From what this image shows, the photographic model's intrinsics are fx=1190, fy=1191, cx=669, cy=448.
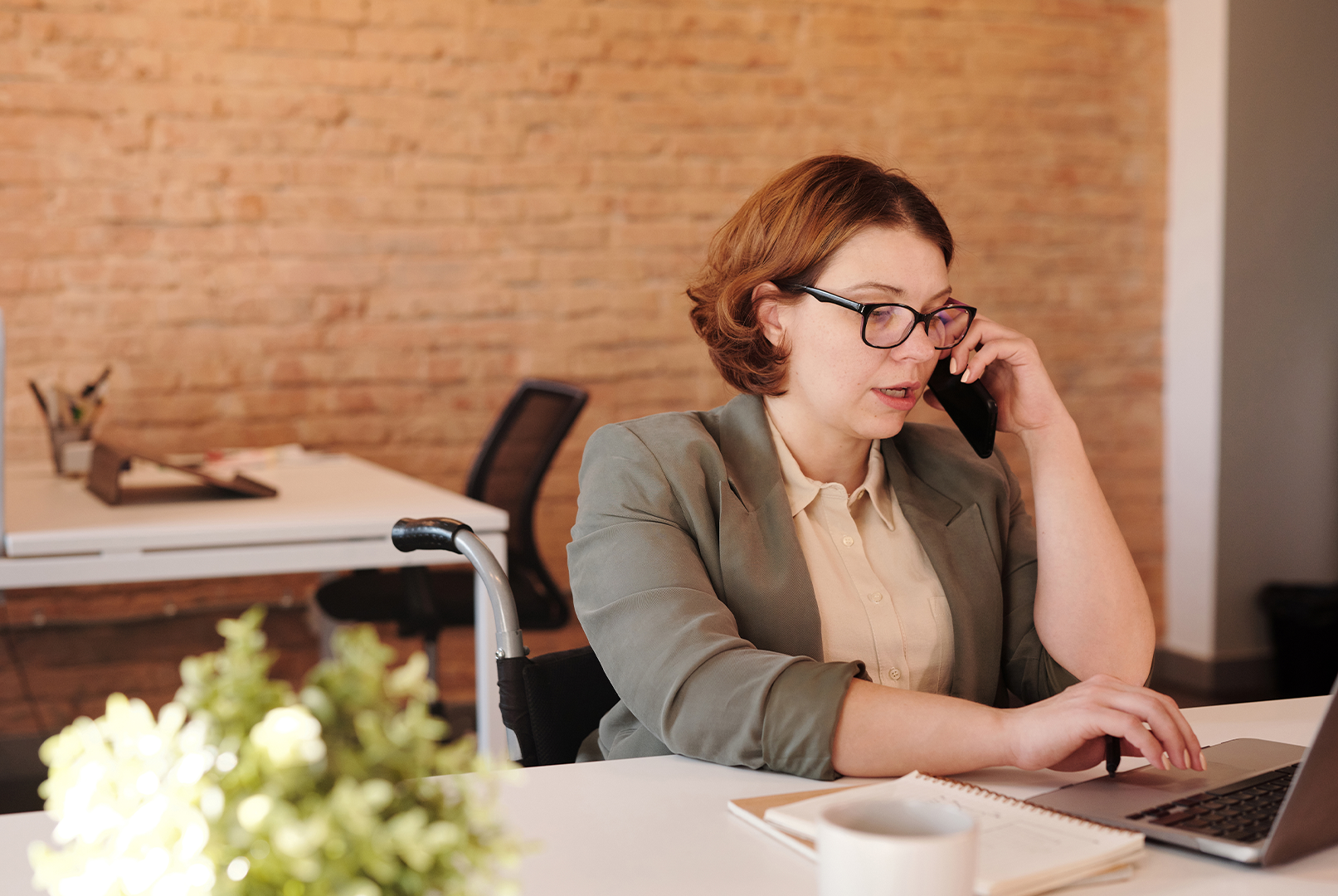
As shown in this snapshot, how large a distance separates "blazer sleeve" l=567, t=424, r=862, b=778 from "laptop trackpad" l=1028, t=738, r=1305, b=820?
188 mm

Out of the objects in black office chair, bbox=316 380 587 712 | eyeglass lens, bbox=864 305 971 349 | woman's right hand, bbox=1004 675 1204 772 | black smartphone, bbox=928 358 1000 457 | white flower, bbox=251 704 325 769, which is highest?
eyeglass lens, bbox=864 305 971 349

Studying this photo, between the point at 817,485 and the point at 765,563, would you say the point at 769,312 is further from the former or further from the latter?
the point at 765,563

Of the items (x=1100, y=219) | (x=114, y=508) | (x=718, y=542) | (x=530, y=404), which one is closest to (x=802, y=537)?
(x=718, y=542)

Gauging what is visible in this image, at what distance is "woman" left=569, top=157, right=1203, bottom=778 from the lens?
1.15m

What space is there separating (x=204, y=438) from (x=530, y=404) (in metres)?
1.04

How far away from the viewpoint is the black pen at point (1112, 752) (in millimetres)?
934

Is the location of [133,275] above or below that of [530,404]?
above

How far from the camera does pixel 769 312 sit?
1.42m

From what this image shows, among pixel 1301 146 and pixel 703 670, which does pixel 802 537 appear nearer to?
pixel 703 670

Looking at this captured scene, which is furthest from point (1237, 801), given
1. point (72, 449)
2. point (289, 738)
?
point (72, 449)

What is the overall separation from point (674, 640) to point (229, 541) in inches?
52.2

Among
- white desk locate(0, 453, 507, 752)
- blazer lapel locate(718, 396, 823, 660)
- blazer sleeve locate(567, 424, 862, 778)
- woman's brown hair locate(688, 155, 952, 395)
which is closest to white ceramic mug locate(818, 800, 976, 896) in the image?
blazer sleeve locate(567, 424, 862, 778)

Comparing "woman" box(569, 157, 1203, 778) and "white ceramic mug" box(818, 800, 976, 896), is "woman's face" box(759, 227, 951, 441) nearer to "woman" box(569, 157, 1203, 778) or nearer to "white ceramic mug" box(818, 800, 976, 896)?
"woman" box(569, 157, 1203, 778)

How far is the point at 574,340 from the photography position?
3.68 metres
